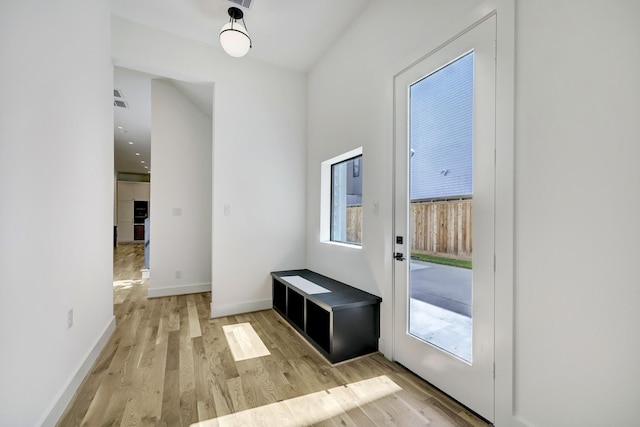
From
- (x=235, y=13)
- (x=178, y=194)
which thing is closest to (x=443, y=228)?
(x=235, y=13)

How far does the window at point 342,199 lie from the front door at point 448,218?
2.60 ft

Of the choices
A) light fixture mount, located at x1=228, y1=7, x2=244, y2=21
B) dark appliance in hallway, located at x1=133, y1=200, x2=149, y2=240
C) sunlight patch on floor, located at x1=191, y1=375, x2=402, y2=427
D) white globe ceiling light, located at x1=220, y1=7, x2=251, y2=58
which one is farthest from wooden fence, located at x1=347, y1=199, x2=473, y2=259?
dark appliance in hallway, located at x1=133, y1=200, x2=149, y2=240

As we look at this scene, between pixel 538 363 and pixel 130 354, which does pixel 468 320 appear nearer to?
pixel 538 363

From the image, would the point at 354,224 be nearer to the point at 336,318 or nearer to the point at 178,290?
the point at 336,318

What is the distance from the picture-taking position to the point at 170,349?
2471 mm

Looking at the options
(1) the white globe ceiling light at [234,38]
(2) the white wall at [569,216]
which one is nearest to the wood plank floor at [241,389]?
(2) the white wall at [569,216]

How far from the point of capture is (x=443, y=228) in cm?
189

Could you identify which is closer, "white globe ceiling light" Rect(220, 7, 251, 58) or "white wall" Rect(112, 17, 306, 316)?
"white globe ceiling light" Rect(220, 7, 251, 58)

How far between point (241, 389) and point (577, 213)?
2184 millimetres

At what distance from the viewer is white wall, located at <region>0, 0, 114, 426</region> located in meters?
1.21

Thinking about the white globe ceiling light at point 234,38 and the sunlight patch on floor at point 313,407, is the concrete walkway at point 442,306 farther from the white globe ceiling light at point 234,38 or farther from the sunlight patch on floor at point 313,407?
the white globe ceiling light at point 234,38

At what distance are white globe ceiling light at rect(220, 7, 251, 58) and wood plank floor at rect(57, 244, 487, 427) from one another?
110 inches

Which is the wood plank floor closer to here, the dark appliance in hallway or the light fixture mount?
the light fixture mount

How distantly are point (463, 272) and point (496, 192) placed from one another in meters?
0.54
